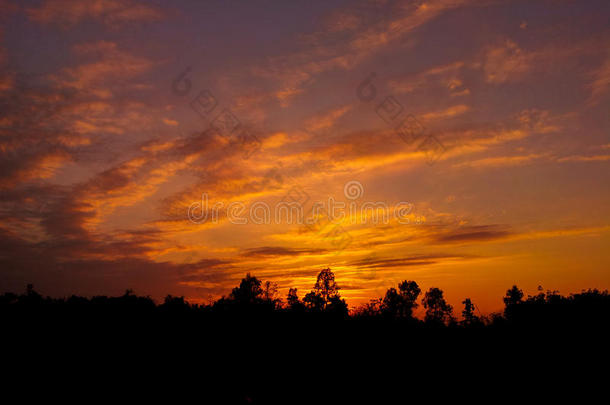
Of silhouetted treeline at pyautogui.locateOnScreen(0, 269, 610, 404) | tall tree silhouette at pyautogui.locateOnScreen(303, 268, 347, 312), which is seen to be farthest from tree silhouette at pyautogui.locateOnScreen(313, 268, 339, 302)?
silhouetted treeline at pyautogui.locateOnScreen(0, 269, 610, 404)

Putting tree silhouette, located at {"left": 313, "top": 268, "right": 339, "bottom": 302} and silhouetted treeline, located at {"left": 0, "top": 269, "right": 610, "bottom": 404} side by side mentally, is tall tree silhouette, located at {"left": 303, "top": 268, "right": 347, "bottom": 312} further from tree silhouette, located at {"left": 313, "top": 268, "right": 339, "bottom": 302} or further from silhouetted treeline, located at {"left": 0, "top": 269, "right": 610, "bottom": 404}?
silhouetted treeline, located at {"left": 0, "top": 269, "right": 610, "bottom": 404}

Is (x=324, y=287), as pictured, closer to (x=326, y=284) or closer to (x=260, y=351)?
(x=326, y=284)

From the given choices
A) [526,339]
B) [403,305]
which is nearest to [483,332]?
[526,339]

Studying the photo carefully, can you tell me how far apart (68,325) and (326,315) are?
1527cm

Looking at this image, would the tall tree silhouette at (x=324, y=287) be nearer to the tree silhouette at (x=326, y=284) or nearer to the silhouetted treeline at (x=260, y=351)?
the tree silhouette at (x=326, y=284)

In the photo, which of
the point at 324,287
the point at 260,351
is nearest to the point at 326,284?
the point at 324,287

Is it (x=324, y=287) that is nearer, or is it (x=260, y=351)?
(x=260, y=351)

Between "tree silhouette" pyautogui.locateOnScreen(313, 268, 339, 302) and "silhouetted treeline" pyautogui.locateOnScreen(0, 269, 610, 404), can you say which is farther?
"tree silhouette" pyautogui.locateOnScreen(313, 268, 339, 302)

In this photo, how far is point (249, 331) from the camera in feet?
78.9

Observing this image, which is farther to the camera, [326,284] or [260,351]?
[326,284]

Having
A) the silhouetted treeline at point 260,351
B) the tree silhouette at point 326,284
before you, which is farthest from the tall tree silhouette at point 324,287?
the silhouetted treeline at point 260,351

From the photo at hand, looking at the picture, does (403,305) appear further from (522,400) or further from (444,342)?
(522,400)

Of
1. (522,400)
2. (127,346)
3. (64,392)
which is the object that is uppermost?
(127,346)

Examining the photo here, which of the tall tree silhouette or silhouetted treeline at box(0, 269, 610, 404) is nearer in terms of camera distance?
silhouetted treeline at box(0, 269, 610, 404)
